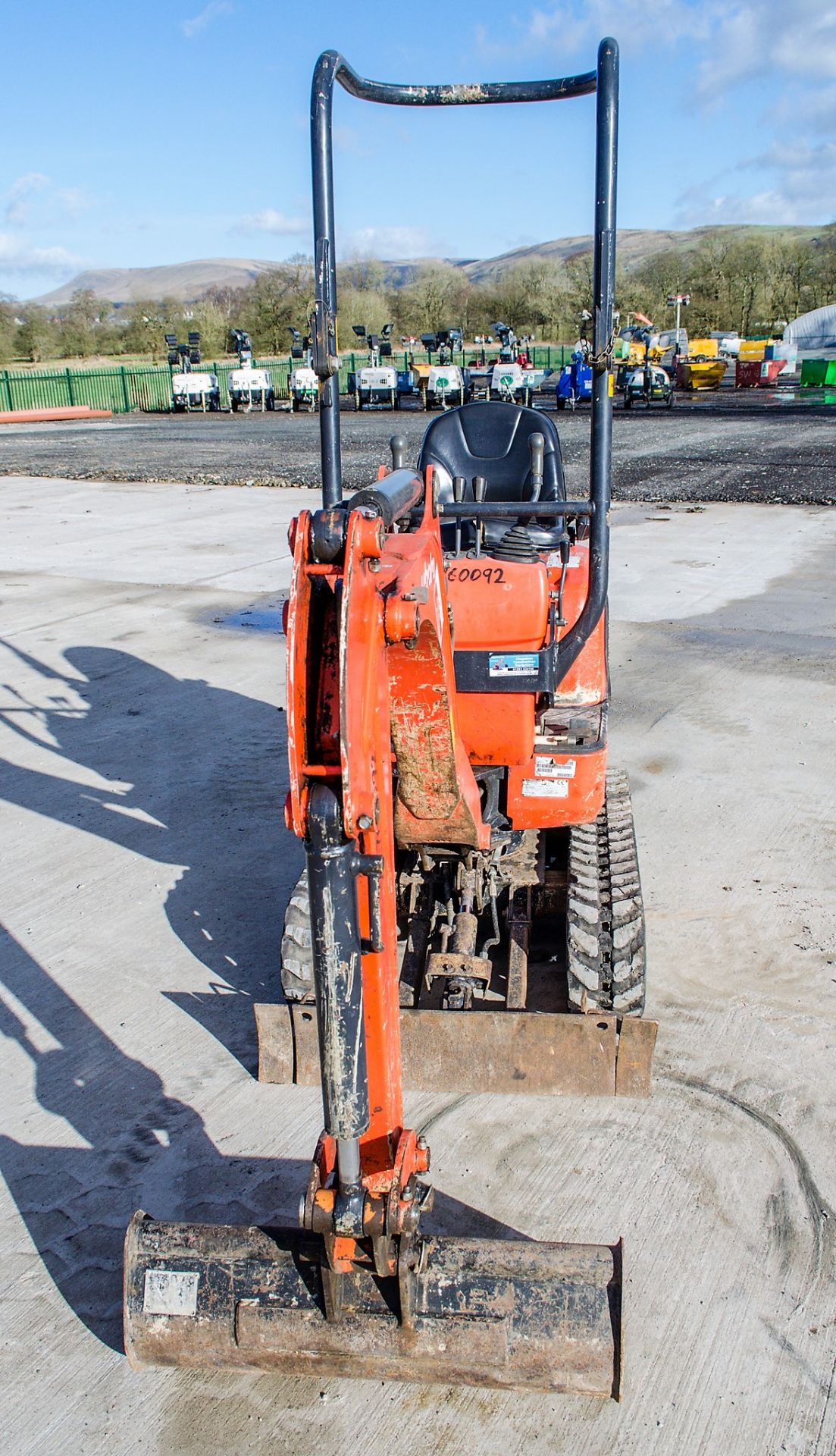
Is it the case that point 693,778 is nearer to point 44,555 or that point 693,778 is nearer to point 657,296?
point 44,555

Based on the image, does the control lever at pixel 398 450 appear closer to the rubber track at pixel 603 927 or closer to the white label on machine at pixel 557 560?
the white label on machine at pixel 557 560

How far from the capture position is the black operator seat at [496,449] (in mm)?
5273

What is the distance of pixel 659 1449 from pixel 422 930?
2075 mm

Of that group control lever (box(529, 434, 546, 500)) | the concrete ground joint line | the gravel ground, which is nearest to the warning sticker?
control lever (box(529, 434, 546, 500))

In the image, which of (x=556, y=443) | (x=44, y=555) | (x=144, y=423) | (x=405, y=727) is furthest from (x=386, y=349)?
(x=405, y=727)

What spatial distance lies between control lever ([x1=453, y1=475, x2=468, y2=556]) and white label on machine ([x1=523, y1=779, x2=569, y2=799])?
85 cm

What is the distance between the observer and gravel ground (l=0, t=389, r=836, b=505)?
1867 centimetres

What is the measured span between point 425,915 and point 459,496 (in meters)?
1.69

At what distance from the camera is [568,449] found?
74.1 ft

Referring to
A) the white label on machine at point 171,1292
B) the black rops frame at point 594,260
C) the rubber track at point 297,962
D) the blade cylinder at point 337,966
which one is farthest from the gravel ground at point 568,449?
the blade cylinder at point 337,966

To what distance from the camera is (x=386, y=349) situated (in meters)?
37.4

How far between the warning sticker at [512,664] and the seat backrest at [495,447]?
176cm

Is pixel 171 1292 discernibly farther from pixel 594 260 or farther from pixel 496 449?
pixel 496 449

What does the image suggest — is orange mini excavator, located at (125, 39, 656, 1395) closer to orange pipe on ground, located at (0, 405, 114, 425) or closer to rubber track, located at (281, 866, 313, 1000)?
rubber track, located at (281, 866, 313, 1000)
